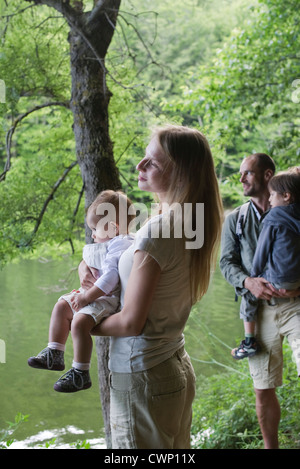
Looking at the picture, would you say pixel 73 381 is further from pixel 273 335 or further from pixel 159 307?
pixel 273 335

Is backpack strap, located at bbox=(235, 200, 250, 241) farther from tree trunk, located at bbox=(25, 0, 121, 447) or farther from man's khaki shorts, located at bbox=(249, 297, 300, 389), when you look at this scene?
tree trunk, located at bbox=(25, 0, 121, 447)

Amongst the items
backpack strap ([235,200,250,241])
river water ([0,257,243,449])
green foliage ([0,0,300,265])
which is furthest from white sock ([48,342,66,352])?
river water ([0,257,243,449])

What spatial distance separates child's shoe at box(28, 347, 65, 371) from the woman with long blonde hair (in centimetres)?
31

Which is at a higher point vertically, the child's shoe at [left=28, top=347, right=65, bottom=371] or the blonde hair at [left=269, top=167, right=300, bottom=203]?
A: the blonde hair at [left=269, top=167, right=300, bottom=203]

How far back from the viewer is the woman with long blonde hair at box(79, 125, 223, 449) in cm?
140

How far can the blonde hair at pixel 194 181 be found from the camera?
1481mm

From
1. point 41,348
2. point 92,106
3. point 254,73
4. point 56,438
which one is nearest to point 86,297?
point 92,106

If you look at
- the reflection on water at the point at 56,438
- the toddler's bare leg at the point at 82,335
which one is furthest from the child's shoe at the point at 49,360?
the reflection on water at the point at 56,438

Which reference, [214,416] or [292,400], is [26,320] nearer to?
[214,416]

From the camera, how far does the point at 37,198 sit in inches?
173

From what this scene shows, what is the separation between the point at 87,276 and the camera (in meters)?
1.83

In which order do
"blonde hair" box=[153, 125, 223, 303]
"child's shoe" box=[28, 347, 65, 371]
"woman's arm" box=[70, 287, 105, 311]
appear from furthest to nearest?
1. "child's shoe" box=[28, 347, 65, 371]
2. "woman's arm" box=[70, 287, 105, 311]
3. "blonde hair" box=[153, 125, 223, 303]

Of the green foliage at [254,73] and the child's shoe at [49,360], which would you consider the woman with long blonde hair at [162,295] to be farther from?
the green foliage at [254,73]

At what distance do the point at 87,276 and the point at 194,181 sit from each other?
57 centimetres
